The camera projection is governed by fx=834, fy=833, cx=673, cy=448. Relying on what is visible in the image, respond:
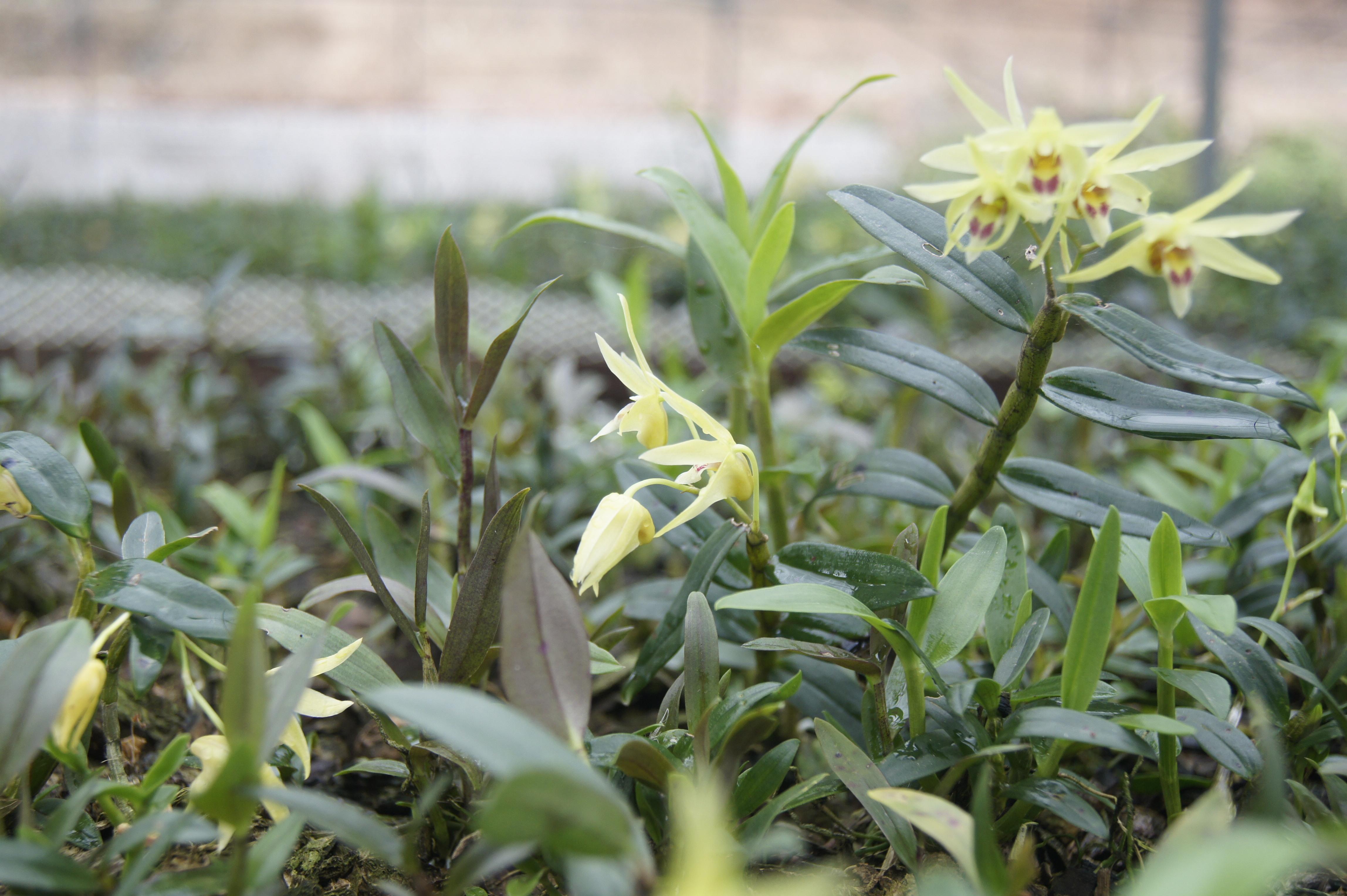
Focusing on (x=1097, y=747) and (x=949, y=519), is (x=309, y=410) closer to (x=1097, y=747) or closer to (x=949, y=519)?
(x=949, y=519)

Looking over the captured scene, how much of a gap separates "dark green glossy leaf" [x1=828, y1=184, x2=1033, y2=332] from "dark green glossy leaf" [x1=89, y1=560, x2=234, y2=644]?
1.26 feet

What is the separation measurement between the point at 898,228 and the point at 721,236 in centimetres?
14

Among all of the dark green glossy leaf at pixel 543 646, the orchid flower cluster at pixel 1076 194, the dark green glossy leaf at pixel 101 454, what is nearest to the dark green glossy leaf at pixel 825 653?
the dark green glossy leaf at pixel 543 646

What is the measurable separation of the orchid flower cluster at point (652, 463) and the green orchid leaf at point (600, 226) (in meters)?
0.19

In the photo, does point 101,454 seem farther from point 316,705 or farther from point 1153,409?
point 1153,409

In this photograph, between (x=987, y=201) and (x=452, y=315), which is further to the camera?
(x=452, y=315)

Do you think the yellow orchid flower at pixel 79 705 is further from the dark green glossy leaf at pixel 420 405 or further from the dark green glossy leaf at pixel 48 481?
the dark green glossy leaf at pixel 420 405

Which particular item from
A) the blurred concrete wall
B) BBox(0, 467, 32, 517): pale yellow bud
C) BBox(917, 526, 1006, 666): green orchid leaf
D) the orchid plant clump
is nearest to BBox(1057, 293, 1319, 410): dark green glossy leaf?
the orchid plant clump

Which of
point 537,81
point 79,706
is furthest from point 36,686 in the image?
point 537,81

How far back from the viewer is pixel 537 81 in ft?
20.5

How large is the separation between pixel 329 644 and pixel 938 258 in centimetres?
39

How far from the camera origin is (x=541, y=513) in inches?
28.6

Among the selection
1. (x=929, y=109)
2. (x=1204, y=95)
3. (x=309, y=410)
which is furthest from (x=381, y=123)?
(x=309, y=410)

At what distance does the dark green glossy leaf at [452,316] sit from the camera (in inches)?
19.3
